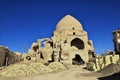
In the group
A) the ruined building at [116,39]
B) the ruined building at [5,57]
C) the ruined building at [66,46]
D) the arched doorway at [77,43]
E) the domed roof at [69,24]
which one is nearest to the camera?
the ruined building at [5,57]

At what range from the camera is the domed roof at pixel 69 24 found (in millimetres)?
46041

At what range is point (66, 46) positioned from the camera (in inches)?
1505

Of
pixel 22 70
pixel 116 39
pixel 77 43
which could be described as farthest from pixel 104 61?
pixel 77 43

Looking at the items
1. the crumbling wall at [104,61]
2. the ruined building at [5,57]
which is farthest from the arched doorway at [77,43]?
the crumbling wall at [104,61]

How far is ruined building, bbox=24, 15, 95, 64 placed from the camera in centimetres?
3719

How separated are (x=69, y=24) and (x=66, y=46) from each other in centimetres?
1006

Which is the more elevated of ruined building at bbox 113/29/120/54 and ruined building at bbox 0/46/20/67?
ruined building at bbox 113/29/120/54

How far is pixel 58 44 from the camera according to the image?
40094 mm

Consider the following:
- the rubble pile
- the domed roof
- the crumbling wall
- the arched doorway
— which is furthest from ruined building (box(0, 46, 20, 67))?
the domed roof

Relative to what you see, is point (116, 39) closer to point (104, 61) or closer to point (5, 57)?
point (104, 61)

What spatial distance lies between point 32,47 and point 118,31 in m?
24.8

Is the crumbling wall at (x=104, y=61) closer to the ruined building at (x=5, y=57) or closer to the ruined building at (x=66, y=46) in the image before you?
the ruined building at (x=66, y=46)

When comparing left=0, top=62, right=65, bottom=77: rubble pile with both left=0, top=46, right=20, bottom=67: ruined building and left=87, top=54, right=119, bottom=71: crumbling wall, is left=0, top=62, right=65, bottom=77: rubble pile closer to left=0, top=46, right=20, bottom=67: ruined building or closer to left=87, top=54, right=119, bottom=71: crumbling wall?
left=87, top=54, right=119, bottom=71: crumbling wall

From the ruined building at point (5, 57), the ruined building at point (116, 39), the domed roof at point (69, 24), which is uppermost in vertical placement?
the domed roof at point (69, 24)
